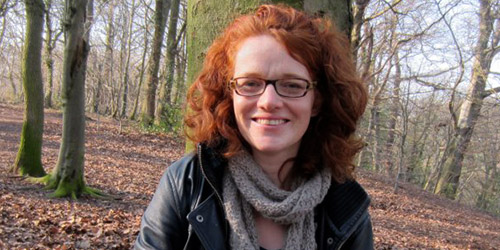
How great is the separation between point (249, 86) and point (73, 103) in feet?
18.8

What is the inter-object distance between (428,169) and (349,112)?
2453 cm

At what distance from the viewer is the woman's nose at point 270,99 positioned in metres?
1.62

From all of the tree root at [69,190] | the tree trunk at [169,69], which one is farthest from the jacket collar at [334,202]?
the tree trunk at [169,69]

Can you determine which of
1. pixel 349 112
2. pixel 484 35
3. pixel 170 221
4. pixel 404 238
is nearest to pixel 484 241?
pixel 404 238

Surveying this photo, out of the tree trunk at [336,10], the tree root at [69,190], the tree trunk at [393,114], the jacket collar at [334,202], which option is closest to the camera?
the jacket collar at [334,202]

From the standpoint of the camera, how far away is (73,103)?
657cm

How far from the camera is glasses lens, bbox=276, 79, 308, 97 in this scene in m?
1.65

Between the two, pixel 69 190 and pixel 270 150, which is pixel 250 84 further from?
pixel 69 190

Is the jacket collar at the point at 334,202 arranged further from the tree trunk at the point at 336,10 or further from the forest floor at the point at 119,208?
the forest floor at the point at 119,208

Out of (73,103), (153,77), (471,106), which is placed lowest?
(73,103)

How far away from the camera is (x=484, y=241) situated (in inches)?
344

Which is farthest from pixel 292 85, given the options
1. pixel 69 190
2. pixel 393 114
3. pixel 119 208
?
pixel 393 114

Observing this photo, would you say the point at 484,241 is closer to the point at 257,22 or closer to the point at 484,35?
the point at 257,22

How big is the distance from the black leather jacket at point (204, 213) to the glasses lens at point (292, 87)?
16.8 inches
